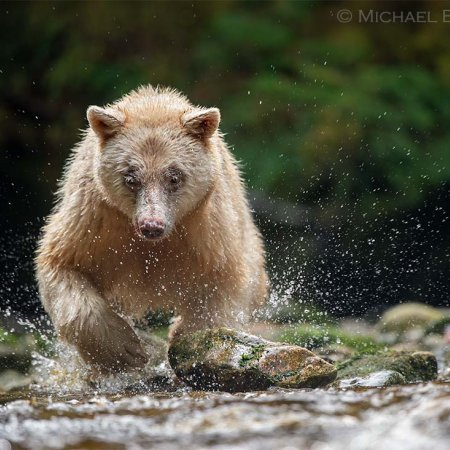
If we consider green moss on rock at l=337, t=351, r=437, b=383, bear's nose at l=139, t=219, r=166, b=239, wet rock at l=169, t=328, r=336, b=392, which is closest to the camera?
wet rock at l=169, t=328, r=336, b=392

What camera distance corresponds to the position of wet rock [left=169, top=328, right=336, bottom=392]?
224 inches

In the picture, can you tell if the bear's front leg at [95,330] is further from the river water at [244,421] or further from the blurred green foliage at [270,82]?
the blurred green foliage at [270,82]

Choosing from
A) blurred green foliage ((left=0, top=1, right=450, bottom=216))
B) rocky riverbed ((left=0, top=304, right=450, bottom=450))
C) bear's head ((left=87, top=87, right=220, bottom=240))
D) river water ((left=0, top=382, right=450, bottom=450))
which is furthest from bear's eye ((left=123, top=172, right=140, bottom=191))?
blurred green foliage ((left=0, top=1, right=450, bottom=216))

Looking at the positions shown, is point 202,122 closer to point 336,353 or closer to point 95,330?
point 95,330

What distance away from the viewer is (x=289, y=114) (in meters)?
12.6

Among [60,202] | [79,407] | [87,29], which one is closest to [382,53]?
[87,29]

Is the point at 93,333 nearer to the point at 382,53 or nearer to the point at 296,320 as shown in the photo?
the point at 296,320

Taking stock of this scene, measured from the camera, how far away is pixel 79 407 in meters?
4.97

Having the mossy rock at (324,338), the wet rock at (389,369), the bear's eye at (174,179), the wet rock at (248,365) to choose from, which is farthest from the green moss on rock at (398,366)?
the bear's eye at (174,179)

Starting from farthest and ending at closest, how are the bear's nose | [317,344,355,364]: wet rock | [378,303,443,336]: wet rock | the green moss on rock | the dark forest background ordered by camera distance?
the dark forest background
[378,303,443,336]: wet rock
[317,344,355,364]: wet rock
the green moss on rock
the bear's nose

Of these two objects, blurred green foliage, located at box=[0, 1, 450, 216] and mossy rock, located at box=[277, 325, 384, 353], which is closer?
mossy rock, located at box=[277, 325, 384, 353]

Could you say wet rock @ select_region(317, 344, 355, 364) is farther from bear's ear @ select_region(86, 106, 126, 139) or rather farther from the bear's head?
bear's ear @ select_region(86, 106, 126, 139)

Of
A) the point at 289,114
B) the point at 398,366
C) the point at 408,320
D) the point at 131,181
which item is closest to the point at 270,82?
the point at 289,114

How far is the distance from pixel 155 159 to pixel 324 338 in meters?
2.62
